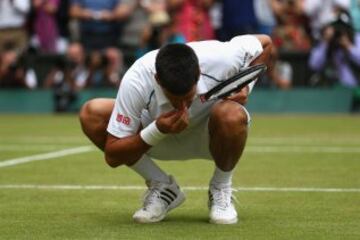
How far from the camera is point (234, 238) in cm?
500

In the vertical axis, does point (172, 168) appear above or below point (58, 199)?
below

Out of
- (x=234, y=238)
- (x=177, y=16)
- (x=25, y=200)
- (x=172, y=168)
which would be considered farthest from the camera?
(x=177, y=16)

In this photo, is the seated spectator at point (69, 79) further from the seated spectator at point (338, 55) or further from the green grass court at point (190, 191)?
the green grass court at point (190, 191)

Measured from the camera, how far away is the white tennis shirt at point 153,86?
5230 mm

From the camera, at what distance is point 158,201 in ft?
18.7

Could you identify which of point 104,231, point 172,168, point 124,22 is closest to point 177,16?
point 124,22

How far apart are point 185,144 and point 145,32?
10.0m

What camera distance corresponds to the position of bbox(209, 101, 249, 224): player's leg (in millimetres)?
5340

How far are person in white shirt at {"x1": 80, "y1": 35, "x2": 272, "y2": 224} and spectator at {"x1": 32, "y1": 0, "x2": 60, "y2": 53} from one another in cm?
1107

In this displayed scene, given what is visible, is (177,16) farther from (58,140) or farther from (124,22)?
(58,140)

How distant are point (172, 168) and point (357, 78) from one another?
24.4ft

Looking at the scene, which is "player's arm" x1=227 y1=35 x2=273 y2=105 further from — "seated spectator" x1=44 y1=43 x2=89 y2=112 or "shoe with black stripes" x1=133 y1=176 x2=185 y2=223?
"seated spectator" x1=44 y1=43 x2=89 y2=112

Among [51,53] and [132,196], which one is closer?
[132,196]

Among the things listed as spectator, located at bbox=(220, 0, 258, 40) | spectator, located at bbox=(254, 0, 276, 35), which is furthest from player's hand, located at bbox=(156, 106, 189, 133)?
spectator, located at bbox=(254, 0, 276, 35)
